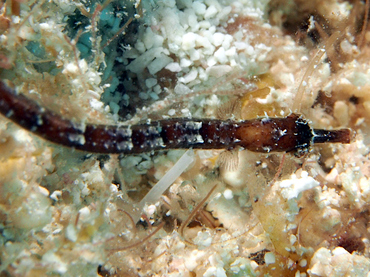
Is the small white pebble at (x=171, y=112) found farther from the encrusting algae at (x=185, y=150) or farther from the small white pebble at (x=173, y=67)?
the small white pebble at (x=173, y=67)

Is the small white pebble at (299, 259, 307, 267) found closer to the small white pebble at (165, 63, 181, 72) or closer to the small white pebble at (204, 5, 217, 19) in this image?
the small white pebble at (165, 63, 181, 72)

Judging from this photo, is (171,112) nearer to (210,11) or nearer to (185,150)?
(185,150)

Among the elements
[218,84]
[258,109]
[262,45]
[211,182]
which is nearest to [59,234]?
[211,182]

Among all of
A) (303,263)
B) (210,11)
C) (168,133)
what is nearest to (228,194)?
(303,263)

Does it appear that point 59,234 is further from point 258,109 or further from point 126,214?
point 258,109

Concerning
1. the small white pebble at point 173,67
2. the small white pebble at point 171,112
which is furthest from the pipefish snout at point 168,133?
the small white pebble at point 173,67

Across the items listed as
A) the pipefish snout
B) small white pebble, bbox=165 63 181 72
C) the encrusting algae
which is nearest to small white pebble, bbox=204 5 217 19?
the encrusting algae
